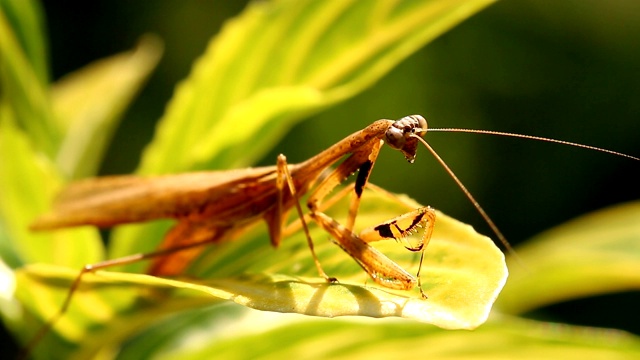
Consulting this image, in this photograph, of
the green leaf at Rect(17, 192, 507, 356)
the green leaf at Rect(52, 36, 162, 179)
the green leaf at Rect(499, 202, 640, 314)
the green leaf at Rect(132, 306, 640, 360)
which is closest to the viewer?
the green leaf at Rect(17, 192, 507, 356)

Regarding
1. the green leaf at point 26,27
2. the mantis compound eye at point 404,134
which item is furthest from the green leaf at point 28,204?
the mantis compound eye at point 404,134

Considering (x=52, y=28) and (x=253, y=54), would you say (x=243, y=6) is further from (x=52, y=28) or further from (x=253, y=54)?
(x=253, y=54)

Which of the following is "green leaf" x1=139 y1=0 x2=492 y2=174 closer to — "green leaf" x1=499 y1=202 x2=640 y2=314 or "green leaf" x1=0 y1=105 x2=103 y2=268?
"green leaf" x1=0 y1=105 x2=103 y2=268

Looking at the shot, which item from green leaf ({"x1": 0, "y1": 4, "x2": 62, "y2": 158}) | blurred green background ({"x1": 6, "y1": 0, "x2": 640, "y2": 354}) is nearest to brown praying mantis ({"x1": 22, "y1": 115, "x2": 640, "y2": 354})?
green leaf ({"x1": 0, "y1": 4, "x2": 62, "y2": 158})

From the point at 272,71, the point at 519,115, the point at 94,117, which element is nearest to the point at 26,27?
the point at 94,117

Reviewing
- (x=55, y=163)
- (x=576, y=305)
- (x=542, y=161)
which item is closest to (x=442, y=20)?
(x=55, y=163)

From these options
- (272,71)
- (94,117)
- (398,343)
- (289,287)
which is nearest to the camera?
(289,287)

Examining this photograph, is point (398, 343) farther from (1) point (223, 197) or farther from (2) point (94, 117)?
(2) point (94, 117)
